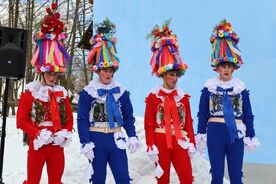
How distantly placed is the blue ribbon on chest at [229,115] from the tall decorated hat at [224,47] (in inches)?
11.6

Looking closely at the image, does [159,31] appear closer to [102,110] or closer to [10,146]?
[102,110]

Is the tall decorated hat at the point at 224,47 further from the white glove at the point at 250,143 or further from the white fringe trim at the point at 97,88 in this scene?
the white fringe trim at the point at 97,88

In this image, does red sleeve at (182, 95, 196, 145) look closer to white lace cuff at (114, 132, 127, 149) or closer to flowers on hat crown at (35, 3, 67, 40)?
white lace cuff at (114, 132, 127, 149)

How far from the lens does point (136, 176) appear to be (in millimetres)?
5773

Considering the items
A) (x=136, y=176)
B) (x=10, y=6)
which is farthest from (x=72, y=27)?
(x=136, y=176)

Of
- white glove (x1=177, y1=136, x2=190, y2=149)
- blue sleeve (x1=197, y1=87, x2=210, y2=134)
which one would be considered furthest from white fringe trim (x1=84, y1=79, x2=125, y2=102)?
blue sleeve (x1=197, y1=87, x2=210, y2=134)

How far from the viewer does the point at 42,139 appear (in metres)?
4.04

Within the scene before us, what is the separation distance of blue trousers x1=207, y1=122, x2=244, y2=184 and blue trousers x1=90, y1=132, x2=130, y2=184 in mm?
925

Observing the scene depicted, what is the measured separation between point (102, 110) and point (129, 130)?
343 mm

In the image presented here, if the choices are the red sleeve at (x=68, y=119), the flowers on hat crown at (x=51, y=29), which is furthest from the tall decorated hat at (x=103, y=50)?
the red sleeve at (x=68, y=119)

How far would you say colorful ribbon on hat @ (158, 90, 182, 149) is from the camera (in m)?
4.18

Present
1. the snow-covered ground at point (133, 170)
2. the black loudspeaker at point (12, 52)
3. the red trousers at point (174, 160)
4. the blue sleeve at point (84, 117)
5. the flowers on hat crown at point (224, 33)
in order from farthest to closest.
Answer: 1. the snow-covered ground at point (133, 170)
2. the black loudspeaker at point (12, 52)
3. the flowers on hat crown at point (224, 33)
4. the red trousers at point (174, 160)
5. the blue sleeve at point (84, 117)

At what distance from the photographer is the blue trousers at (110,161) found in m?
3.96

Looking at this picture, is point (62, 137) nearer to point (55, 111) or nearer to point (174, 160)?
point (55, 111)
